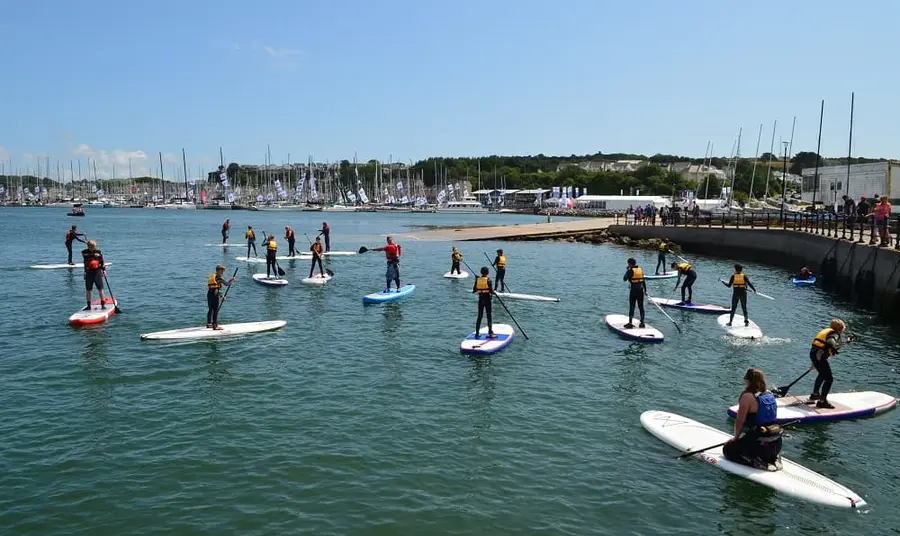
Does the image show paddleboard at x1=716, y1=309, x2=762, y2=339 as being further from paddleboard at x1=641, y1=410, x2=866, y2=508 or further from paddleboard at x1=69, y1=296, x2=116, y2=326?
paddleboard at x1=69, y1=296, x2=116, y2=326

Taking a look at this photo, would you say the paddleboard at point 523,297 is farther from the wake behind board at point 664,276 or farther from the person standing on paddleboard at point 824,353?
the person standing on paddleboard at point 824,353

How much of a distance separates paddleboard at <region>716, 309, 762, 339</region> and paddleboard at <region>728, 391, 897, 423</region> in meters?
6.39

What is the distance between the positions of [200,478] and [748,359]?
14.8m

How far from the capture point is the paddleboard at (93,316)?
22.1 m

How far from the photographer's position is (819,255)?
3684 centimetres

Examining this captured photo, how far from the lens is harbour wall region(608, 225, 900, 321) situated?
26.3 meters

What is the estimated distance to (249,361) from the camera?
17953mm

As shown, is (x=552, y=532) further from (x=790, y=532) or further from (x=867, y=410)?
(x=867, y=410)

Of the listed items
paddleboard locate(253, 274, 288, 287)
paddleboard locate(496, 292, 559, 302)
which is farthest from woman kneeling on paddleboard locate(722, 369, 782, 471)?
paddleboard locate(253, 274, 288, 287)

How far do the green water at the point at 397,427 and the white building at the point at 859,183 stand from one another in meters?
33.4

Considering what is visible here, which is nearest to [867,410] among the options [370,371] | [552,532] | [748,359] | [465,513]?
[748,359]

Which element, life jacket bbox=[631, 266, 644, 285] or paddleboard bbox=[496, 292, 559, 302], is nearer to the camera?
life jacket bbox=[631, 266, 644, 285]

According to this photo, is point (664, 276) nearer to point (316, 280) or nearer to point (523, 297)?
point (523, 297)

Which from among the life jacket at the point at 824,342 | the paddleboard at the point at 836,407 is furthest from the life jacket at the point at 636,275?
the life jacket at the point at 824,342
